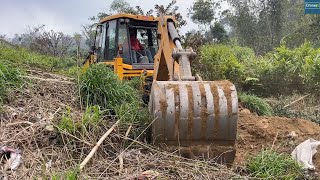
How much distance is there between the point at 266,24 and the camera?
31.9 m

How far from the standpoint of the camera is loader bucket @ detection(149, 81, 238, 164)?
3.95 metres

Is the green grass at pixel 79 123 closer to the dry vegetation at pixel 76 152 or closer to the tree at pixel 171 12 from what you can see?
the dry vegetation at pixel 76 152

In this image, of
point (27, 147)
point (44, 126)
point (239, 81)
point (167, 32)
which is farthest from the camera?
point (239, 81)

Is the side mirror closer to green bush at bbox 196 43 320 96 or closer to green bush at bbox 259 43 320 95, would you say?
green bush at bbox 196 43 320 96

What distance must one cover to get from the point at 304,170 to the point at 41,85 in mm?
3186

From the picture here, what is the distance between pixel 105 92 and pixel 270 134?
2.06m

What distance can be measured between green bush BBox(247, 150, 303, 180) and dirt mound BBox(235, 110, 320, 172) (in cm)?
19

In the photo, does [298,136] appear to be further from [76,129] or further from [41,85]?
[41,85]

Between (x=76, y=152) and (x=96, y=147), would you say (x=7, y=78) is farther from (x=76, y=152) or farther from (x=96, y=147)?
(x=96, y=147)

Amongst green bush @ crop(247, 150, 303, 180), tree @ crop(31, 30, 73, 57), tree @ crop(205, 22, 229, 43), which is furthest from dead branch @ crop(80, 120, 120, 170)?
tree @ crop(205, 22, 229, 43)

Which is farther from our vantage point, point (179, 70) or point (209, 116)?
point (179, 70)

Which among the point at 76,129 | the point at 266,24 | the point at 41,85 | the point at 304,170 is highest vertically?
the point at 266,24

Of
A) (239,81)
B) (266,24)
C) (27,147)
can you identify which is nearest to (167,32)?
(27,147)

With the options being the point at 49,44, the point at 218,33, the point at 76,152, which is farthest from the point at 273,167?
the point at 218,33
